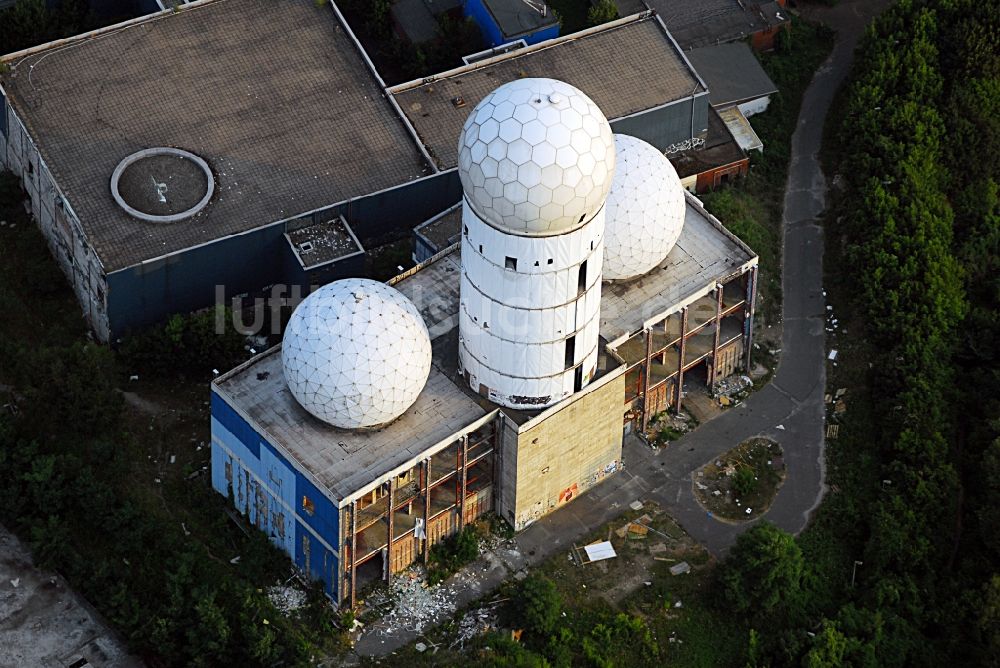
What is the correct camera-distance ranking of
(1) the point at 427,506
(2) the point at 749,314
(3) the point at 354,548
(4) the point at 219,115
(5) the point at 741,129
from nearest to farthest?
(3) the point at 354,548, (1) the point at 427,506, (2) the point at 749,314, (4) the point at 219,115, (5) the point at 741,129

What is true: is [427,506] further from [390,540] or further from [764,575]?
[764,575]

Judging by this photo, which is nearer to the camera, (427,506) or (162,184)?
(427,506)

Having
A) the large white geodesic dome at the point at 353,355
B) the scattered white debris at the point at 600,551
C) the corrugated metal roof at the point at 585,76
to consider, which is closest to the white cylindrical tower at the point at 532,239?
the large white geodesic dome at the point at 353,355

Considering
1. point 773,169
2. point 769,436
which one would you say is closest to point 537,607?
point 769,436

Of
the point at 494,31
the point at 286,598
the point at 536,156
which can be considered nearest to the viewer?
the point at 536,156

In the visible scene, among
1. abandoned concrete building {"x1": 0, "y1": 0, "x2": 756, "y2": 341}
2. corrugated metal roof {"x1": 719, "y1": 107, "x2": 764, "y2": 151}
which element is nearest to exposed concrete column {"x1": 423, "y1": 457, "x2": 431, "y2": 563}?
abandoned concrete building {"x1": 0, "y1": 0, "x2": 756, "y2": 341}

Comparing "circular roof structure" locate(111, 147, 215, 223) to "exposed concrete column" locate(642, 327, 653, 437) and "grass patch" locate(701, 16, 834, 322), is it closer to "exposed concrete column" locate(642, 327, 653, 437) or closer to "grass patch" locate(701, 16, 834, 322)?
"exposed concrete column" locate(642, 327, 653, 437)

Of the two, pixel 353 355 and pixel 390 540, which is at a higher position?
pixel 353 355
